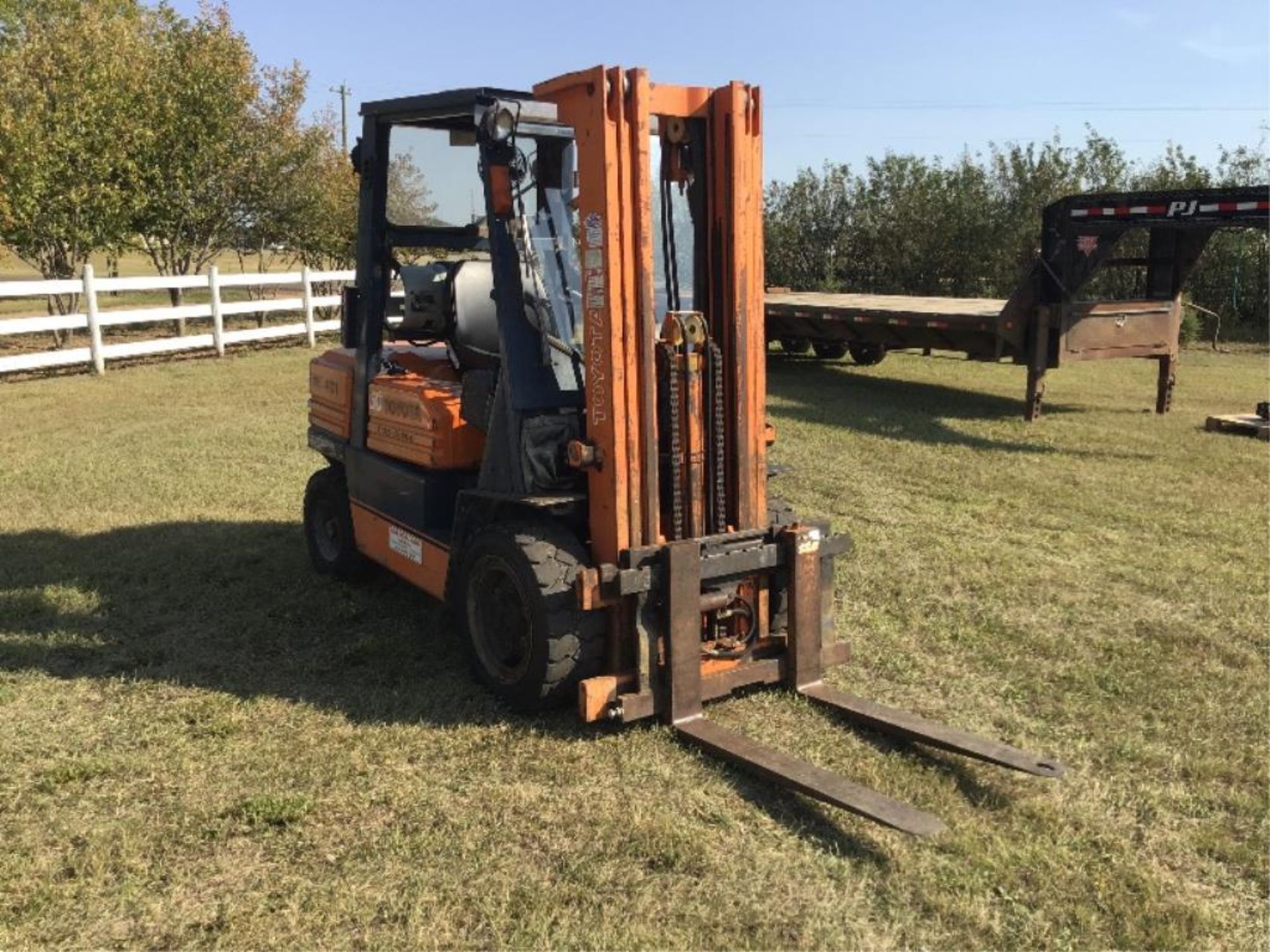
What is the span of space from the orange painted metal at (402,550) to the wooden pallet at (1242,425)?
28.9 ft

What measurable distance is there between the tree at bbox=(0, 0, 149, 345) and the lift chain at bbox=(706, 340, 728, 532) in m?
15.2

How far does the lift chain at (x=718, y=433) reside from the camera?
408cm

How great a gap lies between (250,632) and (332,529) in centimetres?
95

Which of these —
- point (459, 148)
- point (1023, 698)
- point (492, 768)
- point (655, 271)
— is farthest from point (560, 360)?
point (1023, 698)

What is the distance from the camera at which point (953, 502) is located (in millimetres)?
7746

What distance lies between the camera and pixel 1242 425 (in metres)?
10.3

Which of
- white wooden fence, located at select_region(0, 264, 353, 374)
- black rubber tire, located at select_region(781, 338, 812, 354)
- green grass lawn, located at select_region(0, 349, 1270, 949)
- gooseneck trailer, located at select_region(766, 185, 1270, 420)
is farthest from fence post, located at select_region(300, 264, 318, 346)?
green grass lawn, located at select_region(0, 349, 1270, 949)

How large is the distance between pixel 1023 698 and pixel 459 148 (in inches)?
135

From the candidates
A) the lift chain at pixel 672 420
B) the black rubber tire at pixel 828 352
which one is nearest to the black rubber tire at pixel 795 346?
the black rubber tire at pixel 828 352

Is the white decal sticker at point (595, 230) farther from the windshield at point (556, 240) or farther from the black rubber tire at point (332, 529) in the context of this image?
the black rubber tire at point (332, 529)

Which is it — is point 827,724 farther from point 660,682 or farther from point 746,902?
point 746,902

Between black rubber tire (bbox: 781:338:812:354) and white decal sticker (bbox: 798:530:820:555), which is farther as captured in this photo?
black rubber tire (bbox: 781:338:812:354)

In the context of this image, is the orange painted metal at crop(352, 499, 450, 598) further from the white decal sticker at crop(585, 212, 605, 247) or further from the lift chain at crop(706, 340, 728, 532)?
the white decal sticker at crop(585, 212, 605, 247)

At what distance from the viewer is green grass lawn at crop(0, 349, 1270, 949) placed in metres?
2.94
